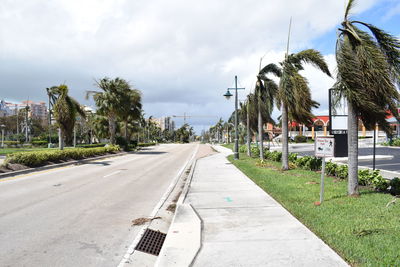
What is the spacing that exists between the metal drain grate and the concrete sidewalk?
0.84 metres

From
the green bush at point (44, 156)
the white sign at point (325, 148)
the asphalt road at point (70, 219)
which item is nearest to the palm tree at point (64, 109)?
the green bush at point (44, 156)

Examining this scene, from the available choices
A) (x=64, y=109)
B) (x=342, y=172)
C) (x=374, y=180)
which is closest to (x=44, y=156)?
(x=64, y=109)

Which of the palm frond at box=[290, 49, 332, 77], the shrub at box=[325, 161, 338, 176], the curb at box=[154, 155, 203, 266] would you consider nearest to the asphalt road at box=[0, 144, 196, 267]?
the curb at box=[154, 155, 203, 266]

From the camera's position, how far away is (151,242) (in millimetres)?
5621

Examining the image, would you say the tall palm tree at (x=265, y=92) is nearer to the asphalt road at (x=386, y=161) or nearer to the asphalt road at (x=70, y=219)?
the asphalt road at (x=386, y=161)

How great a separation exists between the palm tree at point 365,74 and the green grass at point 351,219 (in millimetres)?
1018

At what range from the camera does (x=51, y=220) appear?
22.2 feet

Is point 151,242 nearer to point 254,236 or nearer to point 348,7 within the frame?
point 254,236

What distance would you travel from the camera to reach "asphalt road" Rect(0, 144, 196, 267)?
15.9 feet

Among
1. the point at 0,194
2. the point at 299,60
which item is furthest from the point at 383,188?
the point at 0,194

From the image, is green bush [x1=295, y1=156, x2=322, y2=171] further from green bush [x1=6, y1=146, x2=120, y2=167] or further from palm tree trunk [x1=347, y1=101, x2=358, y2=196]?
green bush [x1=6, y1=146, x2=120, y2=167]

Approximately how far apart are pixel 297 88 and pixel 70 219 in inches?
404

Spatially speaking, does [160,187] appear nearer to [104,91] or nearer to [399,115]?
[399,115]

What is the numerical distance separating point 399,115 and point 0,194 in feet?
39.4
